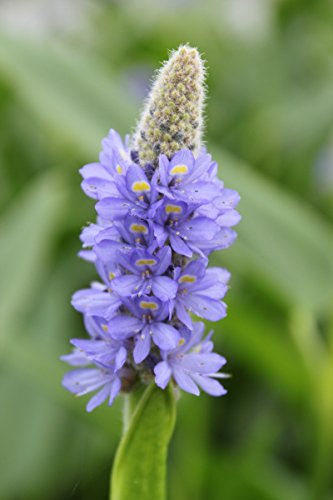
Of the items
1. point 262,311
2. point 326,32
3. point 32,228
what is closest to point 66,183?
point 32,228

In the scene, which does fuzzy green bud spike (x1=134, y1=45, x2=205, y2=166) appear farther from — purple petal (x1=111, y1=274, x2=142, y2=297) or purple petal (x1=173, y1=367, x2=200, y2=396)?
purple petal (x1=173, y1=367, x2=200, y2=396)

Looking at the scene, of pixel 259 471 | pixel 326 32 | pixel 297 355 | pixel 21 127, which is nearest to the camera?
pixel 259 471

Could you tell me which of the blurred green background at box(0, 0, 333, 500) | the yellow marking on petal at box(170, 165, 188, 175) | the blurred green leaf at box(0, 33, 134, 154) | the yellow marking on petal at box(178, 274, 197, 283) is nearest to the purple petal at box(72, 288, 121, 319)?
the yellow marking on petal at box(178, 274, 197, 283)

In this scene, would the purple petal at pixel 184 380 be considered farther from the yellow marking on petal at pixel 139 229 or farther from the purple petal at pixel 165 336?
the yellow marking on petal at pixel 139 229

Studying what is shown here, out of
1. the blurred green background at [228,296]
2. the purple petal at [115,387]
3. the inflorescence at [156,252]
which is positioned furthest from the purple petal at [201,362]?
the blurred green background at [228,296]

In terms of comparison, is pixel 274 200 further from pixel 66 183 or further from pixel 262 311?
pixel 66 183

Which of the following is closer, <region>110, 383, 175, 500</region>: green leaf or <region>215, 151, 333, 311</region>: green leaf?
<region>110, 383, 175, 500</region>: green leaf

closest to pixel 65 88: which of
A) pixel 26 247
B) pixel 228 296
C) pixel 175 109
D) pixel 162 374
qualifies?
pixel 26 247

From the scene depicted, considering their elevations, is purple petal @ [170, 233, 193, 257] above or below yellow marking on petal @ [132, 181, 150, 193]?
below
